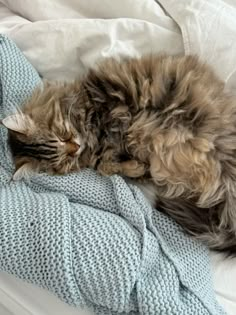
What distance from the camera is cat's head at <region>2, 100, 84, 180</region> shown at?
113 centimetres

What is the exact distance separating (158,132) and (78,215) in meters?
0.30

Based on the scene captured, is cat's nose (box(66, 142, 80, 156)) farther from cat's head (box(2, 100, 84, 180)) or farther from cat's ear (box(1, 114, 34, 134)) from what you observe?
cat's ear (box(1, 114, 34, 134))

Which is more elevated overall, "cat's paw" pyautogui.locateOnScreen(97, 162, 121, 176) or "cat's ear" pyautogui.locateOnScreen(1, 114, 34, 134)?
"cat's ear" pyautogui.locateOnScreen(1, 114, 34, 134)

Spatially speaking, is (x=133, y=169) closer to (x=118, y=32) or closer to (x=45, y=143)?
(x=45, y=143)

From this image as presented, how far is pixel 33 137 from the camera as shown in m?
1.12

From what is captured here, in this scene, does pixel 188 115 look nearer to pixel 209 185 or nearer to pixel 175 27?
pixel 209 185

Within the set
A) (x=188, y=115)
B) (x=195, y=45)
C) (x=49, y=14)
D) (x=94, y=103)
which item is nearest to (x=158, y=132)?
(x=188, y=115)

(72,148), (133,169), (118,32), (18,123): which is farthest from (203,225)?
(118,32)

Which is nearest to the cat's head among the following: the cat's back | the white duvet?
the cat's back

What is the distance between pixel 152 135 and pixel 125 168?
4.4 inches

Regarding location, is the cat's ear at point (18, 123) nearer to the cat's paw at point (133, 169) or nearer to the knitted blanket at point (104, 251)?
the knitted blanket at point (104, 251)

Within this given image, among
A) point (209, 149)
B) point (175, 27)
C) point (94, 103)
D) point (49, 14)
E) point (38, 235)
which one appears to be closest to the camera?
point (38, 235)

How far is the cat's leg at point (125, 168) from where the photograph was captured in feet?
3.73

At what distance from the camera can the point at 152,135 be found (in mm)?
1119
